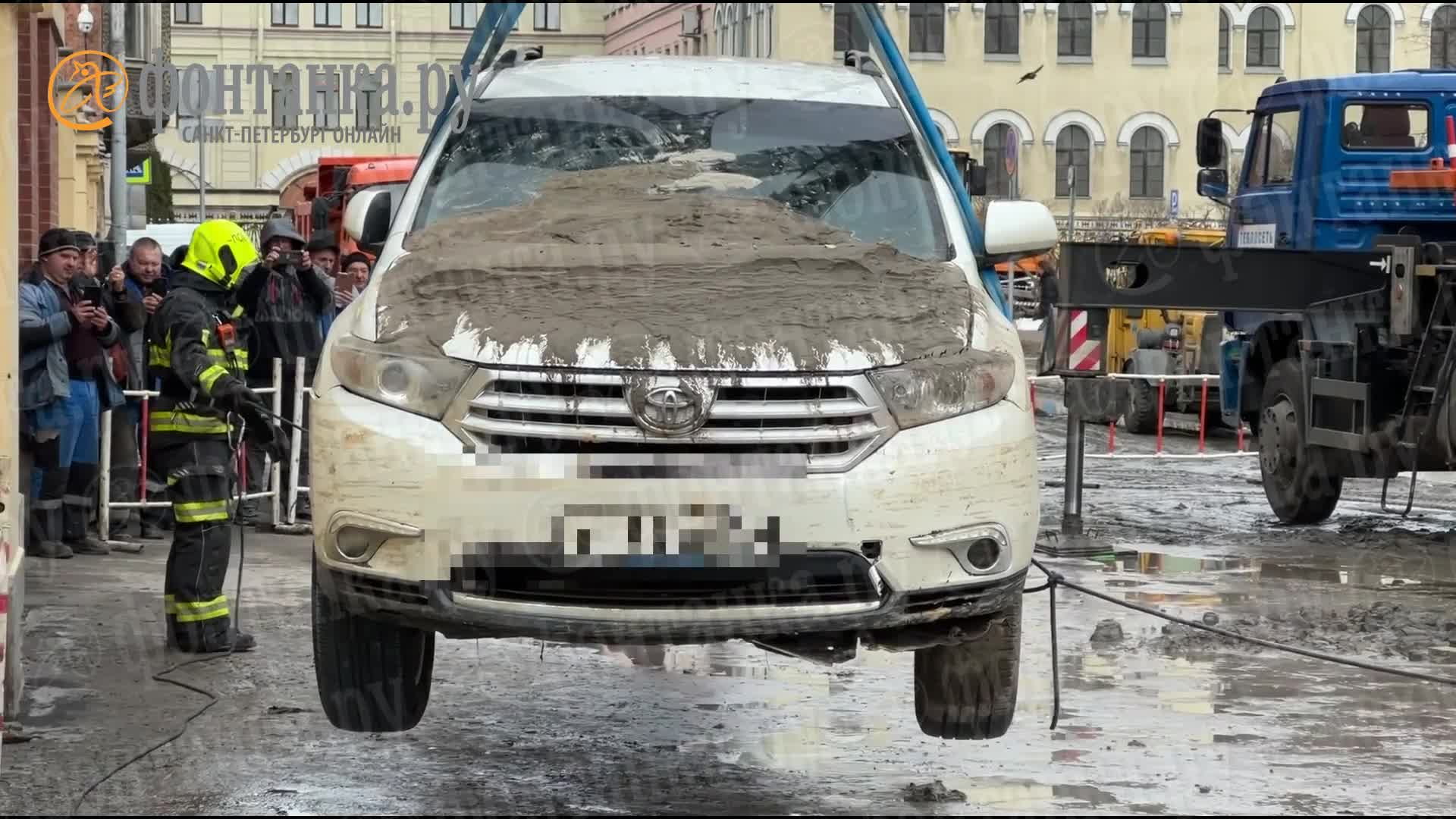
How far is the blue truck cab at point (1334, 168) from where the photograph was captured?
1414 cm

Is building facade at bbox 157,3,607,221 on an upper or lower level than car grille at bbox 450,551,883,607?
upper

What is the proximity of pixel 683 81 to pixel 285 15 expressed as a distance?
35456mm

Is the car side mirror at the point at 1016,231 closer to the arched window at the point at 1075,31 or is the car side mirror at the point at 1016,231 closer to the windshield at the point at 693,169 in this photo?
the windshield at the point at 693,169

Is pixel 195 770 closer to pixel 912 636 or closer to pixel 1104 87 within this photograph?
pixel 912 636

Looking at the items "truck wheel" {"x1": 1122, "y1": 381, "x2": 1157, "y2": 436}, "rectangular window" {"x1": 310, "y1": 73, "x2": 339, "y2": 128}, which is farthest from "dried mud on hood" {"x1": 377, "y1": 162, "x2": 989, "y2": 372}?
"truck wheel" {"x1": 1122, "y1": 381, "x2": 1157, "y2": 436}

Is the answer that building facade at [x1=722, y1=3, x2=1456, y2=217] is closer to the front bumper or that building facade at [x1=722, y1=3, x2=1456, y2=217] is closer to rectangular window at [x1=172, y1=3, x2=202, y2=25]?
rectangular window at [x1=172, y1=3, x2=202, y2=25]

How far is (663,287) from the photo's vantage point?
19.3ft

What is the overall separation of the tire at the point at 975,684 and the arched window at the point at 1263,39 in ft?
224

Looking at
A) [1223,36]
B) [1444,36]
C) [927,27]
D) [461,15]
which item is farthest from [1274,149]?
[1444,36]

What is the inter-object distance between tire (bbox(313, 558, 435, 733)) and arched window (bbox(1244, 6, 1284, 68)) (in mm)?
68738

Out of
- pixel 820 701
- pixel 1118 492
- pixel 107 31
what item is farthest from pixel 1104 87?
pixel 820 701

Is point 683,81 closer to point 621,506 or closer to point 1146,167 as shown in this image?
point 621,506

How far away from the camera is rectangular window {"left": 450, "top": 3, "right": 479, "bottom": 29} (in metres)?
40.1

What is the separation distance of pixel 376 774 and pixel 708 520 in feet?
5.75
